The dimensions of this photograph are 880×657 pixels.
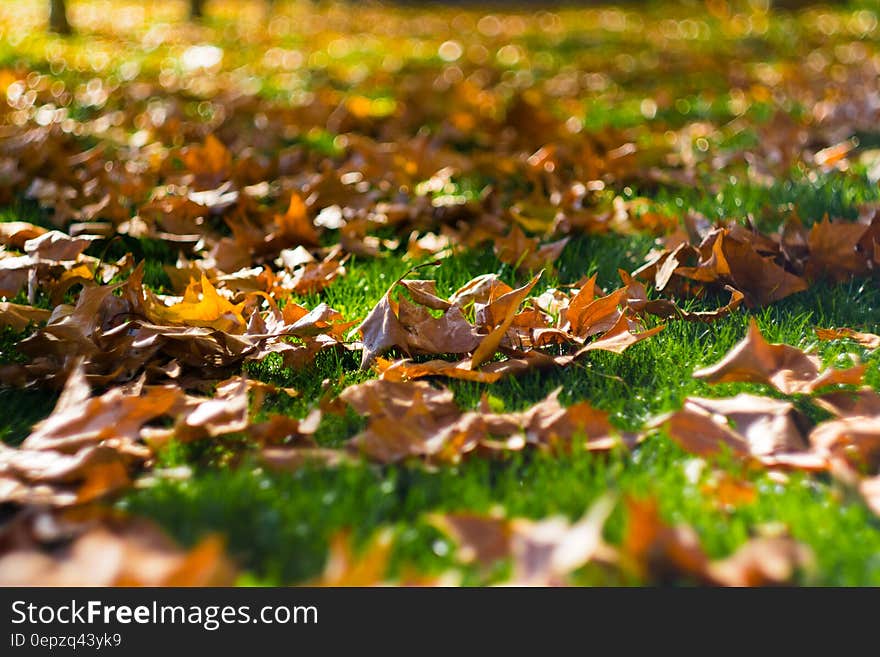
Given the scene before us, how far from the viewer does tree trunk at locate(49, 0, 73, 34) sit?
32.9 feet

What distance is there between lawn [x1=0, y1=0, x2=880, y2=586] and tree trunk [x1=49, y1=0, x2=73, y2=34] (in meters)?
3.26

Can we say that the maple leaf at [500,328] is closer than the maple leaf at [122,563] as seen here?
No

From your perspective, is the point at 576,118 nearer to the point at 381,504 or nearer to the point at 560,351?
the point at 560,351

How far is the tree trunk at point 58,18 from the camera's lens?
395 inches

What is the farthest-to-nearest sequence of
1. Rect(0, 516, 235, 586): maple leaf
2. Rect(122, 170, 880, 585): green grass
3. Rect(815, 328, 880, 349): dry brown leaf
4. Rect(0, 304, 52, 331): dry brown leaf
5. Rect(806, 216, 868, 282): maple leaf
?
Rect(806, 216, 868, 282): maple leaf, Rect(0, 304, 52, 331): dry brown leaf, Rect(815, 328, 880, 349): dry brown leaf, Rect(122, 170, 880, 585): green grass, Rect(0, 516, 235, 586): maple leaf

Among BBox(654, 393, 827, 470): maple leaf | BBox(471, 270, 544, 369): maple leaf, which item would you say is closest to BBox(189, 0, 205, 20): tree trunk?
BBox(471, 270, 544, 369): maple leaf

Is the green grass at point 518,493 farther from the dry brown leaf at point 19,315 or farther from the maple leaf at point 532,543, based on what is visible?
the dry brown leaf at point 19,315

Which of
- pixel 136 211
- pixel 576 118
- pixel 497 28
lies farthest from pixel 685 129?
pixel 497 28

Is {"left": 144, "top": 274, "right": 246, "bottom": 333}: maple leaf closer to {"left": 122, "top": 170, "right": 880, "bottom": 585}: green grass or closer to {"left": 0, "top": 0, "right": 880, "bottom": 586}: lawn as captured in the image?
{"left": 0, "top": 0, "right": 880, "bottom": 586}: lawn

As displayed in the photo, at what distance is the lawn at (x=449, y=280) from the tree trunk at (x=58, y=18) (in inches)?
128

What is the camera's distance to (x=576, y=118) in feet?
17.0

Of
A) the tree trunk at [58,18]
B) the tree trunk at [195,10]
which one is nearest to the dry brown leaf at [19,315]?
the tree trunk at [58,18]

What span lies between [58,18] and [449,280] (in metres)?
9.07

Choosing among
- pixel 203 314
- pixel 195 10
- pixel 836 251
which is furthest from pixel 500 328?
pixel 195 10
